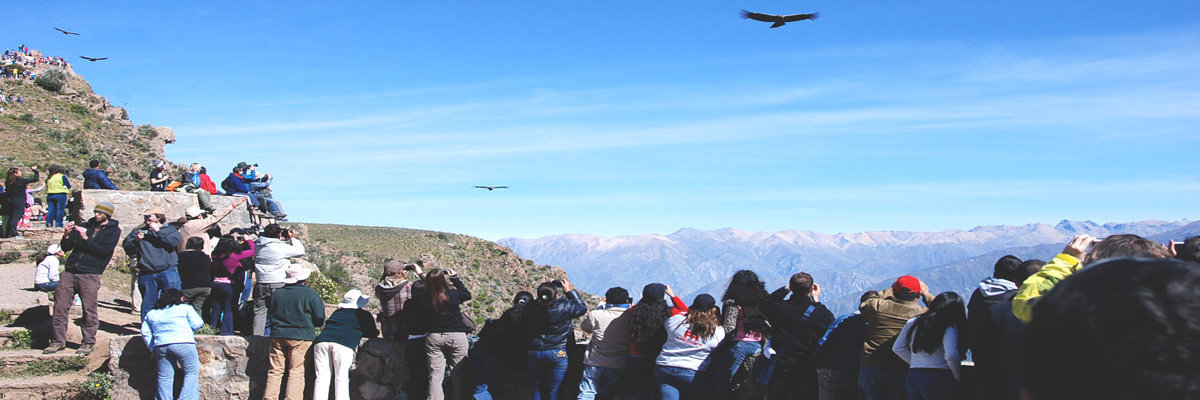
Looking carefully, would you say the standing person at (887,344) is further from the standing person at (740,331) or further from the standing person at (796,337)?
the standing person at (740,331)

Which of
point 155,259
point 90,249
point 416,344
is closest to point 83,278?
point 90,249

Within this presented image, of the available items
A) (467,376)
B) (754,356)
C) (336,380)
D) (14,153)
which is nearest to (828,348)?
(754,356)

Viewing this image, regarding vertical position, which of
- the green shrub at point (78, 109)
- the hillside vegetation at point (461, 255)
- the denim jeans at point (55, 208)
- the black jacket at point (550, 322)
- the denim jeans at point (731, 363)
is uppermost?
the green shrub at point (78, 109)

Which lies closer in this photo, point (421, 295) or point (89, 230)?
point (421, 295)

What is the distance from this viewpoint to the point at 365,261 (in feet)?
172

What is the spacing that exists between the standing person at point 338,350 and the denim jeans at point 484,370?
1270mm

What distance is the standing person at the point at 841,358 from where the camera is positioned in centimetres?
644

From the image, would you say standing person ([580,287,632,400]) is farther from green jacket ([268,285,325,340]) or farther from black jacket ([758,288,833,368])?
green jacket ([268,285,325,340])

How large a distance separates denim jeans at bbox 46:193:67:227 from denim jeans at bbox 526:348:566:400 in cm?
1548

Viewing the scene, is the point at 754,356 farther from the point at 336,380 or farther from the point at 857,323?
the point at 336,380

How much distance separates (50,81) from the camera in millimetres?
50719

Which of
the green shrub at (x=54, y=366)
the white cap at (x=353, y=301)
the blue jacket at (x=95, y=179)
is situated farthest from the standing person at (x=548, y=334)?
the blue jacket at (x=95, y=179)

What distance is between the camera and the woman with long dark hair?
752 centimetres

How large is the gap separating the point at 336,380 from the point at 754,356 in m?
4.22
